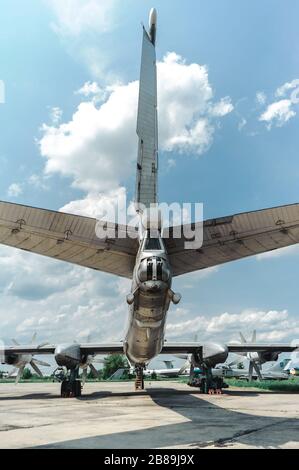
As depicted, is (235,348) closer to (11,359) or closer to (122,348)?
(122,348)

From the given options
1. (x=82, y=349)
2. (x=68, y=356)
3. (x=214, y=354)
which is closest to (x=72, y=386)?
(x=82, y=349)

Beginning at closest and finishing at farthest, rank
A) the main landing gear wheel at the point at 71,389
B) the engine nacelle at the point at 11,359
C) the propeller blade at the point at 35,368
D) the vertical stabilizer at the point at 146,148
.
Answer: the vertical stabilizer at the point at 146,148 < the main landing gear wheel at the point at 71,389 < the engine nacelle at the point at 11,359 < the propeller blade at the point at 35,368

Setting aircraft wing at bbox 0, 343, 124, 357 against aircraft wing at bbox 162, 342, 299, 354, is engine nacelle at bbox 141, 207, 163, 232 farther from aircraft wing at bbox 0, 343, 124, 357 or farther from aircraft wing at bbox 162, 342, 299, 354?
aircraft wing at bbox 162, 342, 299, 354

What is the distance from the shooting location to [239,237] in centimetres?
918

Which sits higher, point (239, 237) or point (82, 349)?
point (239, 237)

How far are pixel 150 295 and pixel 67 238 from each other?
239cm

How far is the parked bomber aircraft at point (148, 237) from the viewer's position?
8359mm

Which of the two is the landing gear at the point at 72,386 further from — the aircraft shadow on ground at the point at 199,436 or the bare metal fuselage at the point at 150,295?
the aircraft shadow on ground at the point at 199,436

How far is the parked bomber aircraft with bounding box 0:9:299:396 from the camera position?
27.4ft

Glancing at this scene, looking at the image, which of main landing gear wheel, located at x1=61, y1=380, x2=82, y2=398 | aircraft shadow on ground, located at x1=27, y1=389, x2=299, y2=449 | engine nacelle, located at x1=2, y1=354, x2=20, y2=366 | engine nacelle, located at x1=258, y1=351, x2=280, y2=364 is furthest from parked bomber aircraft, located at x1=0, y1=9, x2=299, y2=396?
engine nacelle, located at x1=258, y1=351, x2=280, y2=364

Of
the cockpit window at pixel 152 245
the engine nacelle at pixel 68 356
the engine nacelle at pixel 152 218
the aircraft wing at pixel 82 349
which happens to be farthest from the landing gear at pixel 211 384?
the engine nacelle at pixel 152 218

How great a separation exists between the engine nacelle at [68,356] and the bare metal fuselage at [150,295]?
888cm

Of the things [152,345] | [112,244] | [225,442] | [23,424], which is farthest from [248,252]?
[23,424]

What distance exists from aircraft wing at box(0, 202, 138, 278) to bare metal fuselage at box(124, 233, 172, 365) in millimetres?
1028
